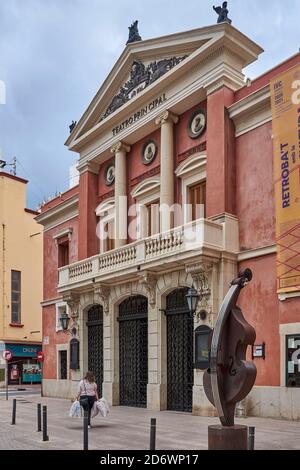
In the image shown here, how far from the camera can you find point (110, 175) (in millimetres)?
26250

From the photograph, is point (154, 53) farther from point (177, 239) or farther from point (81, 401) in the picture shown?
point (81, 401)

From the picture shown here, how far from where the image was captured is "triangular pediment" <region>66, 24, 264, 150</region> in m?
20.7

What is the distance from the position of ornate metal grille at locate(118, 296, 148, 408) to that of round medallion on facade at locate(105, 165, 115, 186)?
19.7 ft

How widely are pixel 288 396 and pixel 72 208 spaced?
16358 millimetres

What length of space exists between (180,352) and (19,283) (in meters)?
26.6

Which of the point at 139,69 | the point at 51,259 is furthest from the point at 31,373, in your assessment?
the point at 139,69

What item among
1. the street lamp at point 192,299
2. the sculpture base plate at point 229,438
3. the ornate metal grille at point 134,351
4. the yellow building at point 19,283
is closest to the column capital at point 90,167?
the ornate metal grille at point 134,351

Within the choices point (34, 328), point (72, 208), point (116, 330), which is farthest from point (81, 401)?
point (34, 328)

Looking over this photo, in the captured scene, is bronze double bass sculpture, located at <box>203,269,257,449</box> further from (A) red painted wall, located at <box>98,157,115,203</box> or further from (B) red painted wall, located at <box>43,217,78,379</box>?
(B) red painted wall, located at <box>43,217,78,379</box>

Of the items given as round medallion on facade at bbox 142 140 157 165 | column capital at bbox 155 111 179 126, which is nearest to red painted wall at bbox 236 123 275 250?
column capital at bbox 155 111 179 126

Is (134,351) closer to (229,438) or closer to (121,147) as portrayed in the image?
(121,147)

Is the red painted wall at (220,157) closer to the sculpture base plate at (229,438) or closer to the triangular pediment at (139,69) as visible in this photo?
the triangular pediment at (139,69)

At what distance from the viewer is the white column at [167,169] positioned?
21.6 metres
